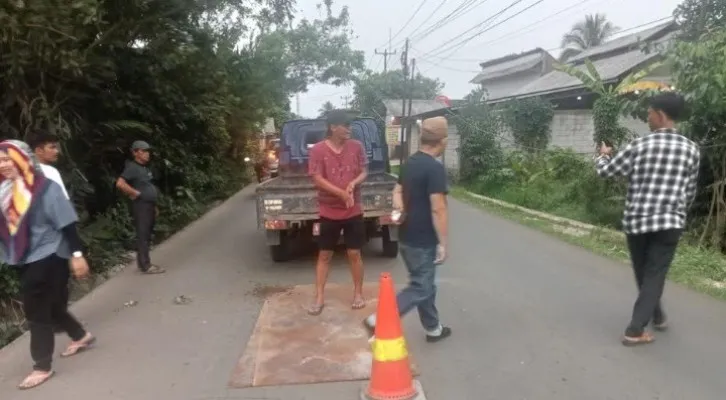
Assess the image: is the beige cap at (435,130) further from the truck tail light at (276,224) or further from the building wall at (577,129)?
the building wall at (577,129)

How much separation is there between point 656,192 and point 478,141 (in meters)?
15.2

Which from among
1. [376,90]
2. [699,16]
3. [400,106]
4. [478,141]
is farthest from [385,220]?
[376,90]

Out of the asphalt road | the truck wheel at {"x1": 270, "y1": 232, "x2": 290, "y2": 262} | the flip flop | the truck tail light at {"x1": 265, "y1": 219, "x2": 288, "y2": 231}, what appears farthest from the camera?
the truck wheel at {"x1": 270, "y1": 232, "x2": 290, "y2": 262}

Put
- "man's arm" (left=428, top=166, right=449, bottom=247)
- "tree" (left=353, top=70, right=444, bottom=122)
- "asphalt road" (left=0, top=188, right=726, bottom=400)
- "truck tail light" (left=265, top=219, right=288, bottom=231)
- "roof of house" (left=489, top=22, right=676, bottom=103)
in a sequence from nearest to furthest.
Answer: "asphalt road" (left=0, top=188, right=726, bottom=400), "man's arm" (left=428, top=166, right=449, bottom=247), "truck tail light" (left=265, top=219, right=288, bottom=231), "roof of house" (left=489, top=22, right=676, bottom=103), "tree" (left=353, top=70, right=444, bottom=122)

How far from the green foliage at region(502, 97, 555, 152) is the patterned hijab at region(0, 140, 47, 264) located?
52.7ft

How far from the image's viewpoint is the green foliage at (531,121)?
18266 millimetres

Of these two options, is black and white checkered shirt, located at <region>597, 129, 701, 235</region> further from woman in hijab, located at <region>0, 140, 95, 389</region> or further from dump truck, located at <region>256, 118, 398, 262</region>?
woman in hijab, located at <region>0, 140, 95, 389</region>

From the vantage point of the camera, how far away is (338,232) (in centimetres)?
550

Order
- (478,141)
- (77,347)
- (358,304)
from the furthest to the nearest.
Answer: (478,141) → (358,304) → (77,347)

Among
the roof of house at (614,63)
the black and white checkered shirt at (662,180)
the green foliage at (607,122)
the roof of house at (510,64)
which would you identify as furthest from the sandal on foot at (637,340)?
the roof of house at (510,64)

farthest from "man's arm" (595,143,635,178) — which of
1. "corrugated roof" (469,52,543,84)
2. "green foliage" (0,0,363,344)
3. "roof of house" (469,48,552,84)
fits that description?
"corrugated roof" (469,52,543,84)

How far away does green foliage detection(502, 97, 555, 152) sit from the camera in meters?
18.3

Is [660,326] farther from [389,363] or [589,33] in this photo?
[589,33]

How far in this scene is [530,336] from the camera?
4.90 meters
